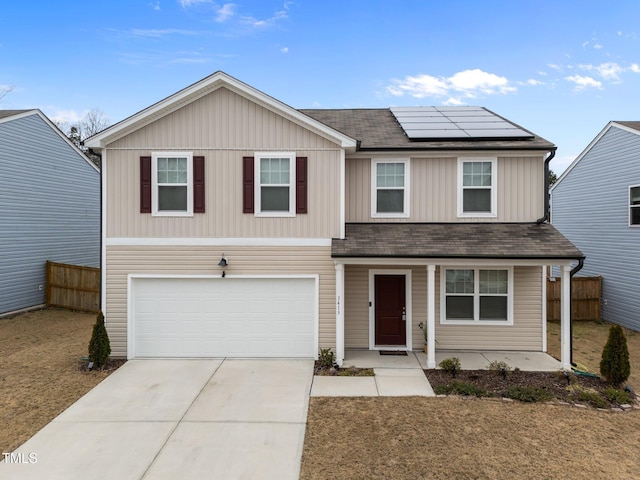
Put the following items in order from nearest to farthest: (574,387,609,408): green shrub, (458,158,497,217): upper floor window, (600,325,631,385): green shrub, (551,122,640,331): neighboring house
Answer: (574,387,609,408): green shrub, (600,325,631,385): green shrub, (458,158,497,217): upper floor window, (551,122,640,331): neighboring house

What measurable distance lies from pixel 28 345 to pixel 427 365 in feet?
36.7

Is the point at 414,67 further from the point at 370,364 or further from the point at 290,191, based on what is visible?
the point at 370,364

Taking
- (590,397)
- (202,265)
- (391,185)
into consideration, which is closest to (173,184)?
(202,265)

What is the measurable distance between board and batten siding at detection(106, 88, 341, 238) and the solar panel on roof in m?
3.17

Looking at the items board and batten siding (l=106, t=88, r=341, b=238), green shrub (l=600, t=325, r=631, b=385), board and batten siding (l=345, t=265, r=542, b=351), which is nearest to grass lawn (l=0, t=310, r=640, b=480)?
green shrub (l=600, t=325, r=631, b=385)

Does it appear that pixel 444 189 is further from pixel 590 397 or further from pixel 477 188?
pixel 590 397

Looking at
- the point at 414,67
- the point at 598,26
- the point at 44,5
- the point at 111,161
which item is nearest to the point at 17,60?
the point at 44,5

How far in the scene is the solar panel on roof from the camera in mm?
10383

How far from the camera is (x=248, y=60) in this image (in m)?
19.6

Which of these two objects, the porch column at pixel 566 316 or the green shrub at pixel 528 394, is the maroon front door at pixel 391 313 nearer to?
the green shrub at pixel 528 394

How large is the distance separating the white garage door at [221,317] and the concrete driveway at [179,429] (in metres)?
0.82

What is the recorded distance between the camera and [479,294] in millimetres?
10148

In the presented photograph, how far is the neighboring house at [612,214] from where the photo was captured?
12992 mm
